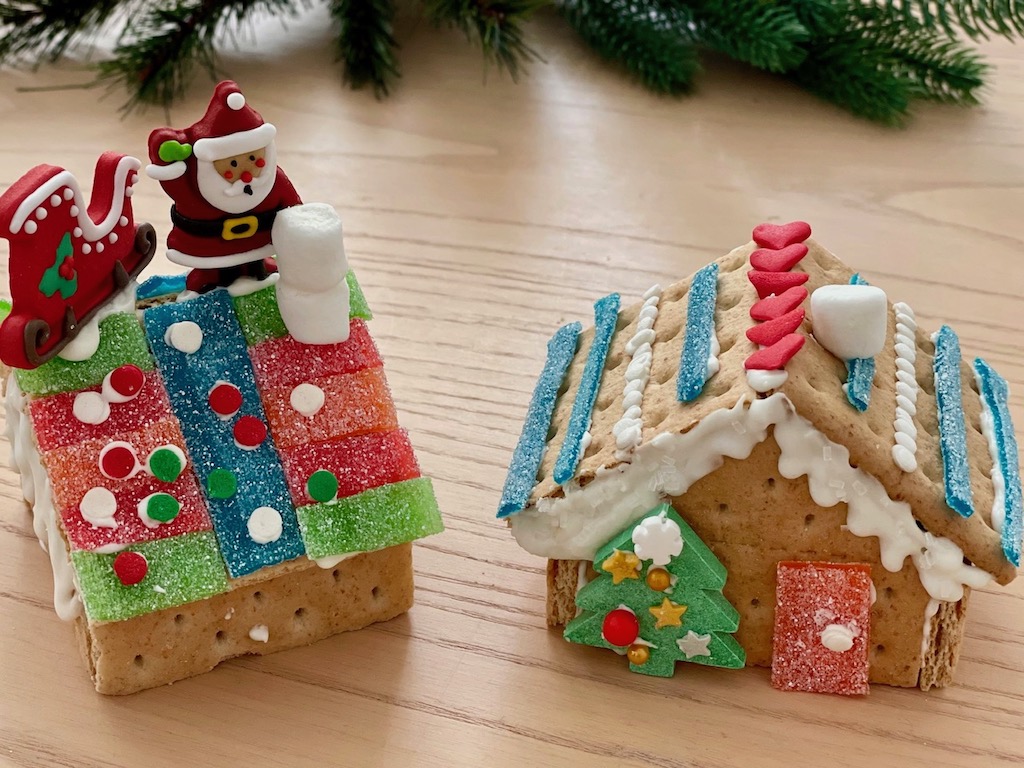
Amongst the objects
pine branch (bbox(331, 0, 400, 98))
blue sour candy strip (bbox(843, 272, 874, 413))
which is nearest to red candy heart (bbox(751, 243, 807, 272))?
blue sour candy strip (bbox(843, 272, 874, 413))

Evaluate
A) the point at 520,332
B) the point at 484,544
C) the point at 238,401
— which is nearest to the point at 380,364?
the point at 238,401

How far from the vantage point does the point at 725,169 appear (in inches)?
77.9

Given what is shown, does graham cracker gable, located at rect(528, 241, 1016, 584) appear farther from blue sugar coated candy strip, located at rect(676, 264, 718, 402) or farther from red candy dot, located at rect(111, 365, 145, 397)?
red candy dot, located at rect(111, 365, 145, 397)

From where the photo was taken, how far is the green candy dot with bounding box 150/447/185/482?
1.15 meters

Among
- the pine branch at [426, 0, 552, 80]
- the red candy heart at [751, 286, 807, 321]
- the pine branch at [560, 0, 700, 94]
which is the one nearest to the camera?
the red candy heart at [751, 286, 807, 321]

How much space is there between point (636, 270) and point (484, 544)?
0.55 meters

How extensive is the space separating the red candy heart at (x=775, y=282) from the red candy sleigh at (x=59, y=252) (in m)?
0.54

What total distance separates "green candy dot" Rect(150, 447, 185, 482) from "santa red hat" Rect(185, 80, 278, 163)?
0.25 meters

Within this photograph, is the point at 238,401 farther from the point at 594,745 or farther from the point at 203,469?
the point at 594,745

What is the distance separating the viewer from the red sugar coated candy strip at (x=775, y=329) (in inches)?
43.8

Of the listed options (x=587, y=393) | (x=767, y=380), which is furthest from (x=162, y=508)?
(x=767, y=380)

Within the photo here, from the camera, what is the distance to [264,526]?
116cm

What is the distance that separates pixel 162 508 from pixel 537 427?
35cm

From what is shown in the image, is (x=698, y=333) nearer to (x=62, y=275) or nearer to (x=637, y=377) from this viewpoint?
(x=637, y=377)
